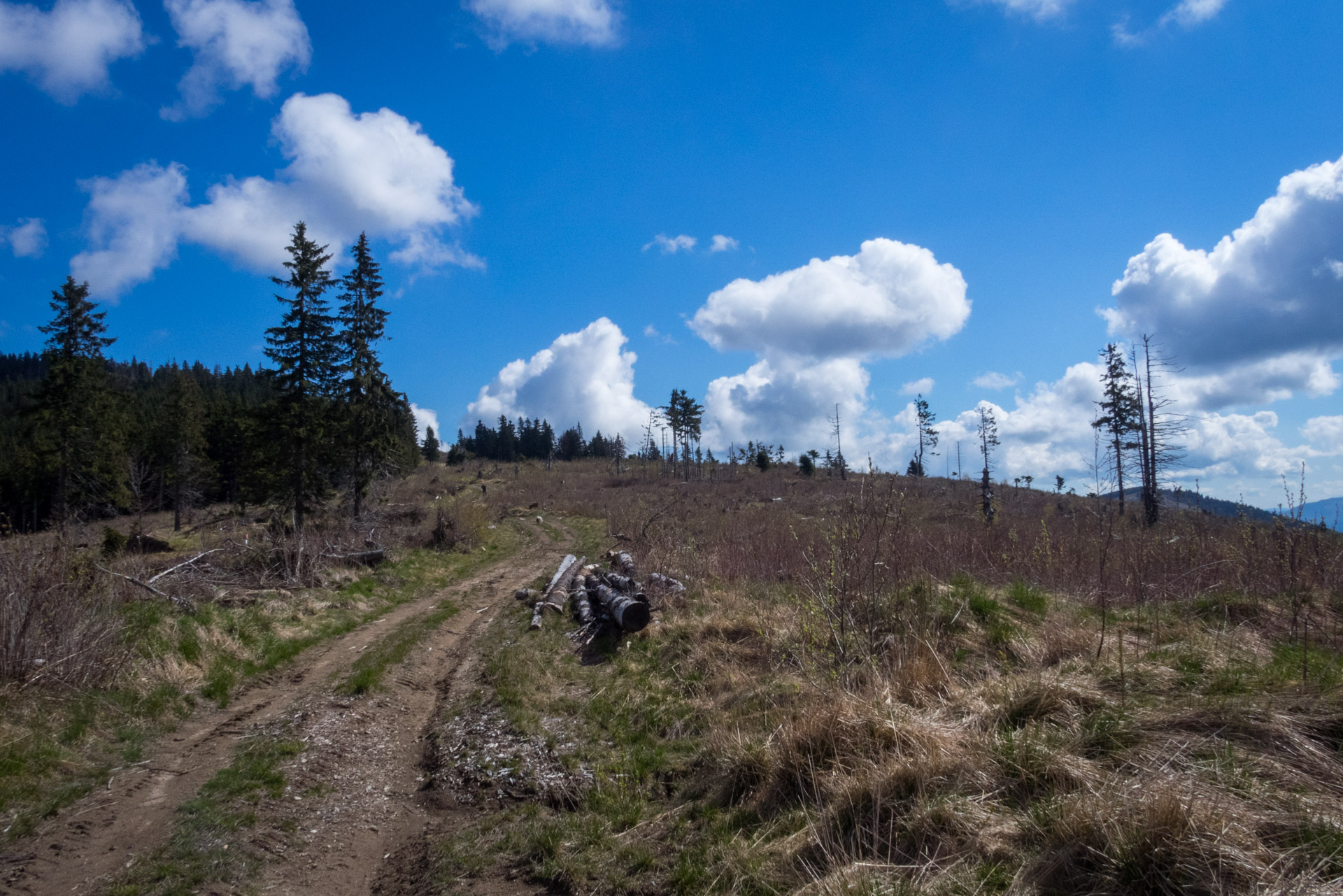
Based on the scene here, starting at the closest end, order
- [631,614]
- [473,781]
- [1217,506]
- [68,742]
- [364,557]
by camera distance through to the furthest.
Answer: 1. [68,742]
2. [473,781]
3. [631,614]
4. [364,557]
5. [1217,506]

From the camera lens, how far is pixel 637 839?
471 cm

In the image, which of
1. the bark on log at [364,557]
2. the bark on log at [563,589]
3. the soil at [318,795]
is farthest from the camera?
the bark on log at [364,557]

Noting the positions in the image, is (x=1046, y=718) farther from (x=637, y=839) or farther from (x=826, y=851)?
(x=637, y=839)

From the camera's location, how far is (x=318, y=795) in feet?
18.5

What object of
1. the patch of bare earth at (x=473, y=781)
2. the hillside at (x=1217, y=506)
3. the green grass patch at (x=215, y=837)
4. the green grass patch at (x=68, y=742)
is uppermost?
the hillside at (x=1217, y=506)

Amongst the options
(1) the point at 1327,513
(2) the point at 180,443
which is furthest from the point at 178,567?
(2) the point at 180,443

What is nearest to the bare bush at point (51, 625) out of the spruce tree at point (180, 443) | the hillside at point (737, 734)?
the hillside at point (737, 734)

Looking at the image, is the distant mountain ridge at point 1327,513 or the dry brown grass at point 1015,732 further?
the distant mountain ridge at point 1327,513

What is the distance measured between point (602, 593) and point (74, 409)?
3187cm

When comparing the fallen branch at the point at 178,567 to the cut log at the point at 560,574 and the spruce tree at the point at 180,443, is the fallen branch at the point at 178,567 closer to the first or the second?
the cut log at the point at 560,574

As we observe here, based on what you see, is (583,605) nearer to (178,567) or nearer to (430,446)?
(178,567)

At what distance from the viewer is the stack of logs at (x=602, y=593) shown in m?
10.4

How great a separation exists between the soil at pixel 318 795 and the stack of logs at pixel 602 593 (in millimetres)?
2757

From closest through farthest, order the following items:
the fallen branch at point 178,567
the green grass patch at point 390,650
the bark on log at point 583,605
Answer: the green grass patch at point 390,650 → the fallen branch at point 178,567 → the bark on log at point 583,605
